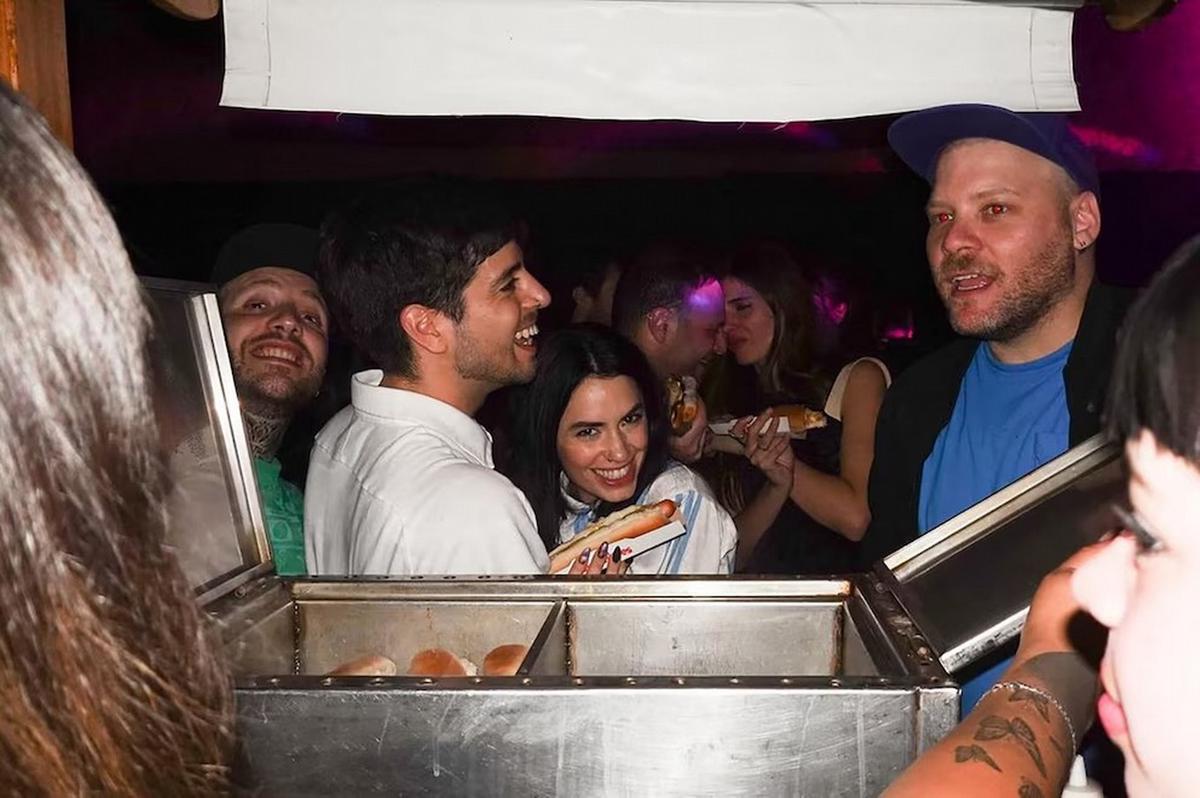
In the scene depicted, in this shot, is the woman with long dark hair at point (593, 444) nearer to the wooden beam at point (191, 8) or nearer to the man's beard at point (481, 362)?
the man's beard at point (481, 362)

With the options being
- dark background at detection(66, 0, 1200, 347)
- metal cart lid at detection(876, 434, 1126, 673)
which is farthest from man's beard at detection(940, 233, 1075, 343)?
metal cart lid at detection(876, 434, 1126, 673)

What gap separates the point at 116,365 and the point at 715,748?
0.79 metres

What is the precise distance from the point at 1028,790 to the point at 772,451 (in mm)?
2271

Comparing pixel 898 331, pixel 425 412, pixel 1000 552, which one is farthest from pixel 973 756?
pixel 898 331

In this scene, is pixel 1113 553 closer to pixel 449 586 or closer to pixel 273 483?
pixel 449 586

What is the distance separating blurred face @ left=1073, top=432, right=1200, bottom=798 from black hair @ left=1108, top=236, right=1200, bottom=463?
14mm

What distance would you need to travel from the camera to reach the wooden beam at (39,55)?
43.9 inches

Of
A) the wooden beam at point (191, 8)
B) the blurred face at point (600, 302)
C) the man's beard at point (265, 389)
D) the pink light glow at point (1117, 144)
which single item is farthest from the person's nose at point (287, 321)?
the pink light glow at point (1117, 144)

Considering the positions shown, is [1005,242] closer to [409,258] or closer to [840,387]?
[840,387]

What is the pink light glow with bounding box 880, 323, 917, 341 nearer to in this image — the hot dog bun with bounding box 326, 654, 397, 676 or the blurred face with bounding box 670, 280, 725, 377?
the blurred face with bounding box 670, 280, 725, 377

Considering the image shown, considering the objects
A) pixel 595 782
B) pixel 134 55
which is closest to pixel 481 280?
pixel 595 782

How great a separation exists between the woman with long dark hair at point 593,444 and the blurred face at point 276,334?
568 mm

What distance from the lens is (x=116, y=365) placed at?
0.56 m

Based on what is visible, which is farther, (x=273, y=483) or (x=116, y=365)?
(x=273, y=483)
